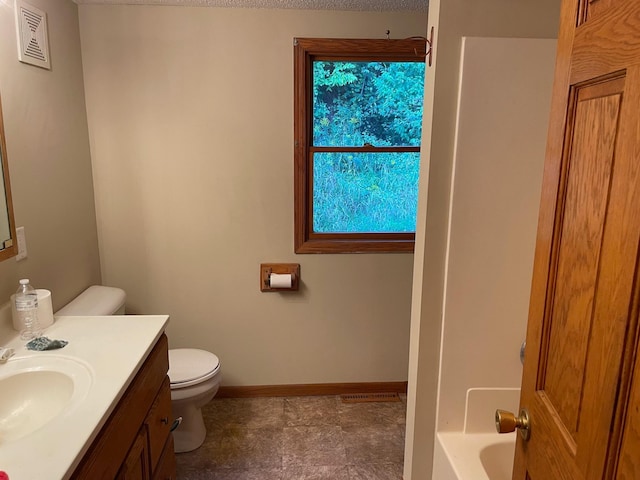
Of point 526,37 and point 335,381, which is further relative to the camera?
point 335,381

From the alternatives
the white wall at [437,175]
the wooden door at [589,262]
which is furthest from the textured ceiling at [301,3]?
the wooden door at [589,262]

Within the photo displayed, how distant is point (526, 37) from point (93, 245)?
2.27m

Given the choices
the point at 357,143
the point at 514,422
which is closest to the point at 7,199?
the point at 357,143

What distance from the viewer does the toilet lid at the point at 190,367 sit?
2189 mm

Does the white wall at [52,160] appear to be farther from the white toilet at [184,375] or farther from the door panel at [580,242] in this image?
the door panel at [580,242]

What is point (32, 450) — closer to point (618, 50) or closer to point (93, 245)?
point (618, 50)

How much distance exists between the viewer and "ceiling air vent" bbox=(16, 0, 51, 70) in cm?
181

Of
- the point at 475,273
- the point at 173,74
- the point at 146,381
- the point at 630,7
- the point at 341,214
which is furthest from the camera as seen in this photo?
the point at 341,214

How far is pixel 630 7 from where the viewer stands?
717 mm

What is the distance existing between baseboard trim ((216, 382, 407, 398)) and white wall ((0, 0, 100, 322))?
106cm

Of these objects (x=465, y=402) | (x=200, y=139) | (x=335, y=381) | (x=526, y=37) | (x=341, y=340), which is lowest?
(x=335, y=381)

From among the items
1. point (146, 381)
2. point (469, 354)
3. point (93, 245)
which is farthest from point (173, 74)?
point (469, 354)

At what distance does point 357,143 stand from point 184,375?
1.55m

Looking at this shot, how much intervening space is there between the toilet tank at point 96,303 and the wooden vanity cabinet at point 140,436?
540 millimetres
